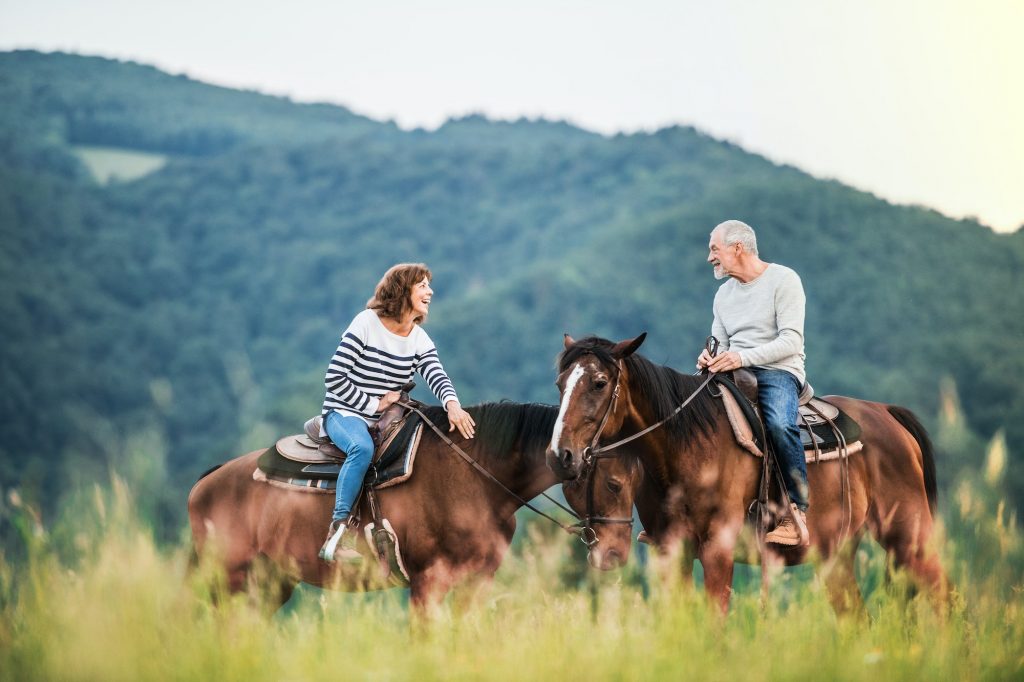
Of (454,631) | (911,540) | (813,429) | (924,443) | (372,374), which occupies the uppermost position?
(372,374)

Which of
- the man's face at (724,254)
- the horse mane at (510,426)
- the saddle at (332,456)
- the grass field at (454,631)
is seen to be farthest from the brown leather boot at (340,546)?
the man's face at (724,254)

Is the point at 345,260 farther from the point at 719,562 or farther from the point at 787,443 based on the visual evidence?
the point at 719,562

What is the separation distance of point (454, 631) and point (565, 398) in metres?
1.38

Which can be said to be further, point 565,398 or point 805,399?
point 805,399

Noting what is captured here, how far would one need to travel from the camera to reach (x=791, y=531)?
277 inches

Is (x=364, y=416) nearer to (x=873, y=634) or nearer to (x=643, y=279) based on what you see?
(x=873, y=634)

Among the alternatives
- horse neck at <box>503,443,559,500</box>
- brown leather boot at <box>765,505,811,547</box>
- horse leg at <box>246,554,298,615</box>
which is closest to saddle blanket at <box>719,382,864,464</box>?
brown leather boot at <box>765,505,811,547</box>

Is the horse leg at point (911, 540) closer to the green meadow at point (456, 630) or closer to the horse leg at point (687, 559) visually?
the green meadow at point (456, 630)

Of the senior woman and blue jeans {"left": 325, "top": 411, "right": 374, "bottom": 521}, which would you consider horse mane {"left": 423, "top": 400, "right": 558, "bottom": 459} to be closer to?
the senior woman

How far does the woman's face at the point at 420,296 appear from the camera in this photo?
717cm

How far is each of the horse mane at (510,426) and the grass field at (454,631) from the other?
999 mm

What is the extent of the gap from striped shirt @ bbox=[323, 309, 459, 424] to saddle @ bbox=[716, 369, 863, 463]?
69.2 inches

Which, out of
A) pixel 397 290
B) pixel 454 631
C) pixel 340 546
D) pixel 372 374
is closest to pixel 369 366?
pixel 372 374

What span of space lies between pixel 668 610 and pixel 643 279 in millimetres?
99133
